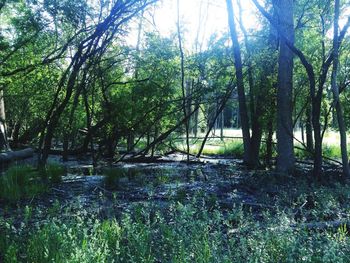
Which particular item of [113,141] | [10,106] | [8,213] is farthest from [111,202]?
[10,106]

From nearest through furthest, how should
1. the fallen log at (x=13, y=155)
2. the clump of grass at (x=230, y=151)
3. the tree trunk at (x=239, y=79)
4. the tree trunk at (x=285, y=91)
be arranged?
the tree trunk at (x=285, y=91)
the fallen log at (x=13, y=155)
the tree trunk at (x=239, y=79)
the clump of grass at (x=230, y=151)

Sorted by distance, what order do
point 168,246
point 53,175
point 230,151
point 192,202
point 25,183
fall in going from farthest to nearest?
point 230,151
point 53,175
point 25,183
point 192,202
point 168,246

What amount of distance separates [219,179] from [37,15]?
6.76 meters

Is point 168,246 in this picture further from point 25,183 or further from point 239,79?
point 239,79

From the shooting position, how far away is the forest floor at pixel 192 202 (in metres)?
4.12

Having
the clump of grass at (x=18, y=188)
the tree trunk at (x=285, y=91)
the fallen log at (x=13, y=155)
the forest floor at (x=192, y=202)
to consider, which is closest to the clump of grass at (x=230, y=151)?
the forest floor at (x=192, y=202)

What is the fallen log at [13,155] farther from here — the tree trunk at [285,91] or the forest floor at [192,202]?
the tree trunk at [285,91]

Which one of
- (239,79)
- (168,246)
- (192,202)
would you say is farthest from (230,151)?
(168,246)

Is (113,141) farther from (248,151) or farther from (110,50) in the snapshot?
(248,151)

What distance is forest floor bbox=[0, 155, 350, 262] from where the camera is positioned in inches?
162

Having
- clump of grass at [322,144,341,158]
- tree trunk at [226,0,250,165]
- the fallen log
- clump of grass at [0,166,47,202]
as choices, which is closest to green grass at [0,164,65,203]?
clump of grass at [0,166,47,202]

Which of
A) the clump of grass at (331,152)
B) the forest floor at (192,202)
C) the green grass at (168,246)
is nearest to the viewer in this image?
the green grass at (168,246)

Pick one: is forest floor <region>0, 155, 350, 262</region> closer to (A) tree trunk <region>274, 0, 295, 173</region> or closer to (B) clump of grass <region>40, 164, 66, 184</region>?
(B) clump of grass <region>40, 164, 66, 184</region>

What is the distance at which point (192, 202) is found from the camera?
4527 mm
